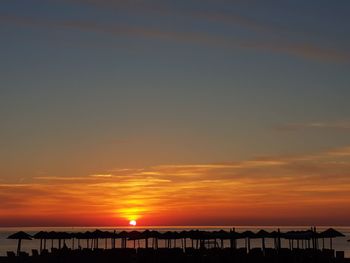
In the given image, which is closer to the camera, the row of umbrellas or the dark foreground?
the dark foreground

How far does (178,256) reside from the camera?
37125mm

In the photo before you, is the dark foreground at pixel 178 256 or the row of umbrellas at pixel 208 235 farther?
the row of umbrellas at pixel 208 235

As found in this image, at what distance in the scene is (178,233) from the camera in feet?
156

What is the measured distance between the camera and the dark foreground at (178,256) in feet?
118

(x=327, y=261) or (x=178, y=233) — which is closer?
(x=327, y=261)

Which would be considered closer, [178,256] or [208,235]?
[178,256]

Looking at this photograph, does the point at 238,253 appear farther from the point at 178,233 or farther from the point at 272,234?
the point at 178,233

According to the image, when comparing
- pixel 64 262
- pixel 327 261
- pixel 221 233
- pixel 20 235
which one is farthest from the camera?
pixel 221 233

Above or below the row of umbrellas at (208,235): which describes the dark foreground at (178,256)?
below

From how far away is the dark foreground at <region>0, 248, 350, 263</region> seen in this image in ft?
118

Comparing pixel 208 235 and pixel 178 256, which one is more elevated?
pixel 208 235

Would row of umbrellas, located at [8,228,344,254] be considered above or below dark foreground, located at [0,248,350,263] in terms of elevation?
above

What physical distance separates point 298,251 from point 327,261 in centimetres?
415

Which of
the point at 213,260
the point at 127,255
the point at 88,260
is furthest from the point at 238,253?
the point at 88,260
